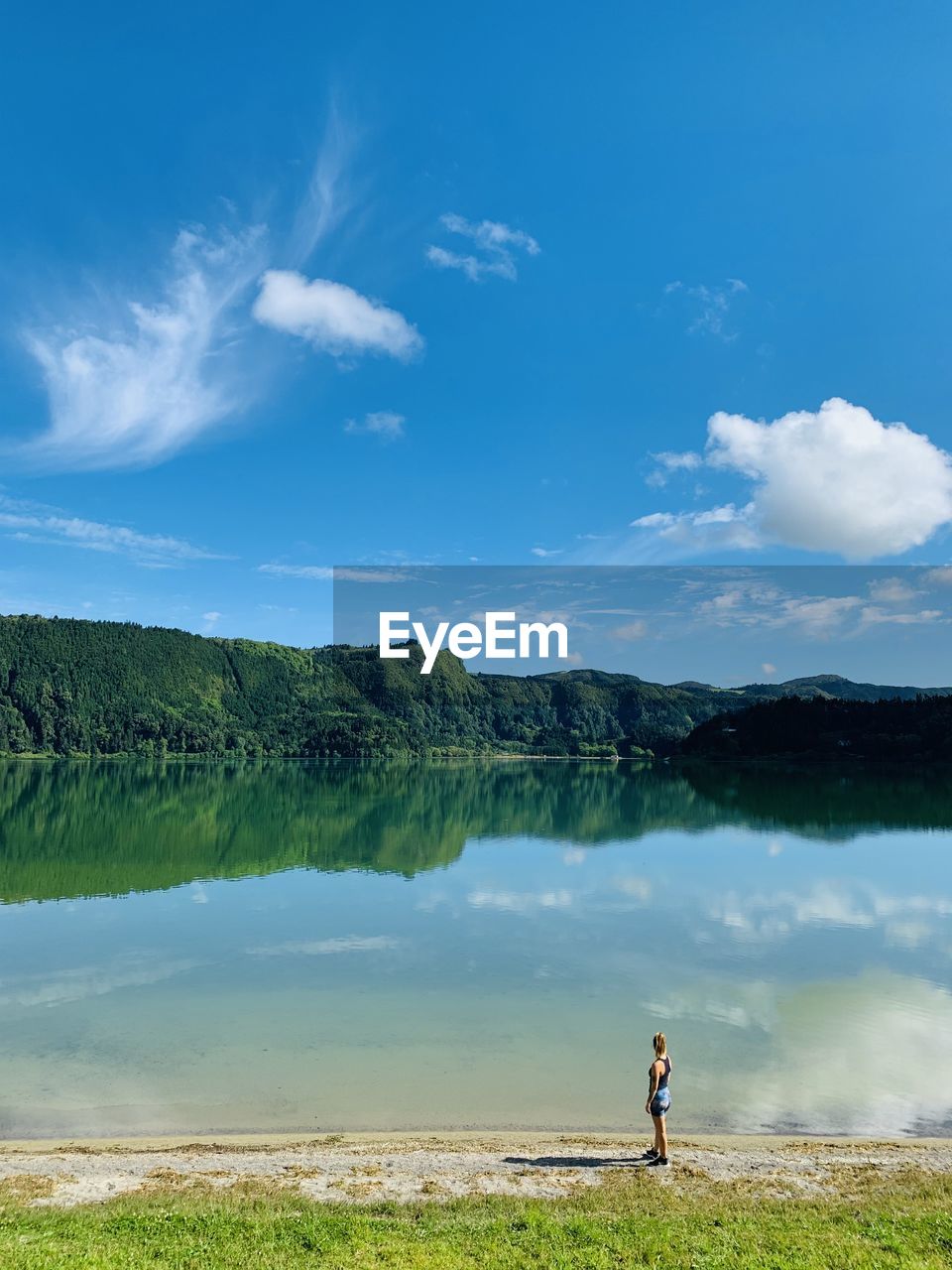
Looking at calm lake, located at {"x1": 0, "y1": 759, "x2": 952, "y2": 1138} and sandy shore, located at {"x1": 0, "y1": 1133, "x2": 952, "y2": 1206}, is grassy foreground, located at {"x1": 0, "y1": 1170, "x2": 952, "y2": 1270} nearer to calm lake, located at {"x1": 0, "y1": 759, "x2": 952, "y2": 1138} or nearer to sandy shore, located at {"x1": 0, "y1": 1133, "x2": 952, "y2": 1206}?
sandy shore, located at {"x1": 0, "y1": 1133, "x2": 952, "y2": 1206}

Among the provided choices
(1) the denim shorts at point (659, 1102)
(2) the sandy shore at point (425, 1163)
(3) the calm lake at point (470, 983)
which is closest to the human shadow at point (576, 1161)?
(2) the sandy shore at point (425, 1163)

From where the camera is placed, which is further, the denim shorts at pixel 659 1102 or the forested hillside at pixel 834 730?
the forested hillside at pixel 834 730

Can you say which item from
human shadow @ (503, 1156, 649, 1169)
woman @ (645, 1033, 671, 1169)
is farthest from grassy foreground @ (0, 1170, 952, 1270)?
human shadow @ (503, 1156, 649, 1169)

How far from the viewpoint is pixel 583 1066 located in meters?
17.0

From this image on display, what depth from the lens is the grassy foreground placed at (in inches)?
330

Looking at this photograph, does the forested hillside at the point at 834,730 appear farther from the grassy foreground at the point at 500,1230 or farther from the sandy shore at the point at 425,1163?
the grassy foreground at the point at 500,1230

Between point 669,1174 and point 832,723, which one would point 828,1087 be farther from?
point 832,723

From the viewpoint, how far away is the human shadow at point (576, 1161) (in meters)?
12.0

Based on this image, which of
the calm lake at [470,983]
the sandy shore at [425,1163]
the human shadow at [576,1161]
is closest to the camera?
the sandy shore at [425,1163]

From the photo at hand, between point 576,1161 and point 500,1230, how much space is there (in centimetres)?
352

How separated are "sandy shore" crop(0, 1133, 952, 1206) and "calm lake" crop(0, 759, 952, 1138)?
1.09m

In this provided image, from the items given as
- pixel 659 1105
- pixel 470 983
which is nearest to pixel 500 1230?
pixel 659 1105

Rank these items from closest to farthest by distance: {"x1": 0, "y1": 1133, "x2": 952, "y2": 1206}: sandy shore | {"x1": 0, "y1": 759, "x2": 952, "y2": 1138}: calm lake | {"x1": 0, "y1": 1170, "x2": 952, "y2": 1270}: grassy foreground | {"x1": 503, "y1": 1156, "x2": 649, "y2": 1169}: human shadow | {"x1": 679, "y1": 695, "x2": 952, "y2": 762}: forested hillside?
{"x1": 0, "y1": 1170, "x2": 952, "y2": 1270}: grassy foreground → {"x1": 0, "y1": 1133, "x2": 952, "y2": 1206}: sandy shore → {"x1": 503, "y1": 1156, "x2": 649, "y2": 1169}: human shadow → {"x1": 0, "y1": 759, "x2": 952, "y2": 1138}: calm lake → {"x1": 679, "y1": 695, "x2": 952, "y2": 762}: forested hillside

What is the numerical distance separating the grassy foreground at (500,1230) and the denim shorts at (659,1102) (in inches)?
46.1
